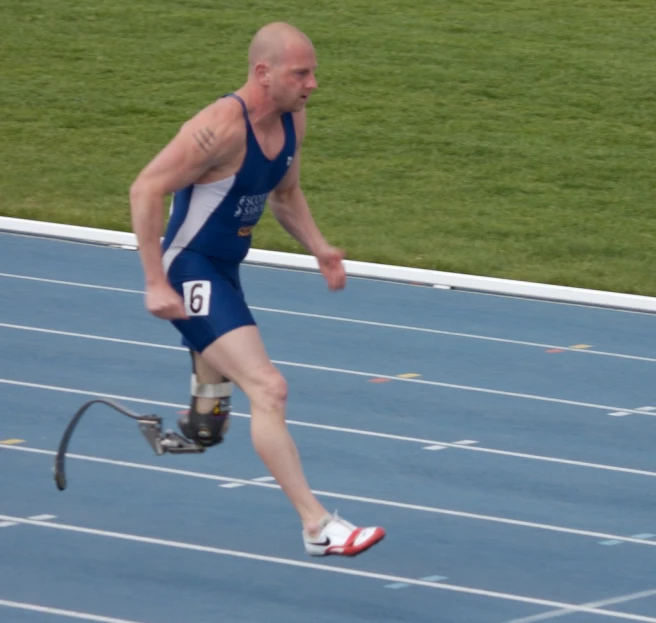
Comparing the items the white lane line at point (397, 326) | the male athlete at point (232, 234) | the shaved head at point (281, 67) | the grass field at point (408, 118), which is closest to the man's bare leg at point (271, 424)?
the male athlete at point (232, 234)

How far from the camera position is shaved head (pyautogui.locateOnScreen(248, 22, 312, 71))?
17.1 feet

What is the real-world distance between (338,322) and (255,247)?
235 centimetres

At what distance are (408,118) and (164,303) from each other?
11036 mm

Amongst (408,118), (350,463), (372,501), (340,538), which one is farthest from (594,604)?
(408,118)

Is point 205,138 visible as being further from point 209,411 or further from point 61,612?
point 61,612

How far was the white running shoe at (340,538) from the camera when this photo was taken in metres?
5.11

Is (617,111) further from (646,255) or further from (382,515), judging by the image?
(382,515)

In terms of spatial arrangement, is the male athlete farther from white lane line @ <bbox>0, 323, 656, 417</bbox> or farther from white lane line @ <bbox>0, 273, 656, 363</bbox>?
white lane line @ <bbox>0, 273, 656, 363</bbox>

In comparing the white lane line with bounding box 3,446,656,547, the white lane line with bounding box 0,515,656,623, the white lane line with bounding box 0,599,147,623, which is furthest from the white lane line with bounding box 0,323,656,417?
the white lane line with bounding box 0,599,147,623

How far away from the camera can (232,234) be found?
545 cm

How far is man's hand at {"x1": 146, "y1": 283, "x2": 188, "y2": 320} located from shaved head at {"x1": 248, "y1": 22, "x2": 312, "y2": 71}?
73 centimetres

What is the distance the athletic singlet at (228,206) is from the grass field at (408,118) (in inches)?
224

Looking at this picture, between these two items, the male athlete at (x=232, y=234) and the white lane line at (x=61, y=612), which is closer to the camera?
the white lane line at (x=61, y=612)

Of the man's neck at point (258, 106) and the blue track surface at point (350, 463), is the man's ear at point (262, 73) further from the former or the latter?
the blue track surface at point (350, 463)
